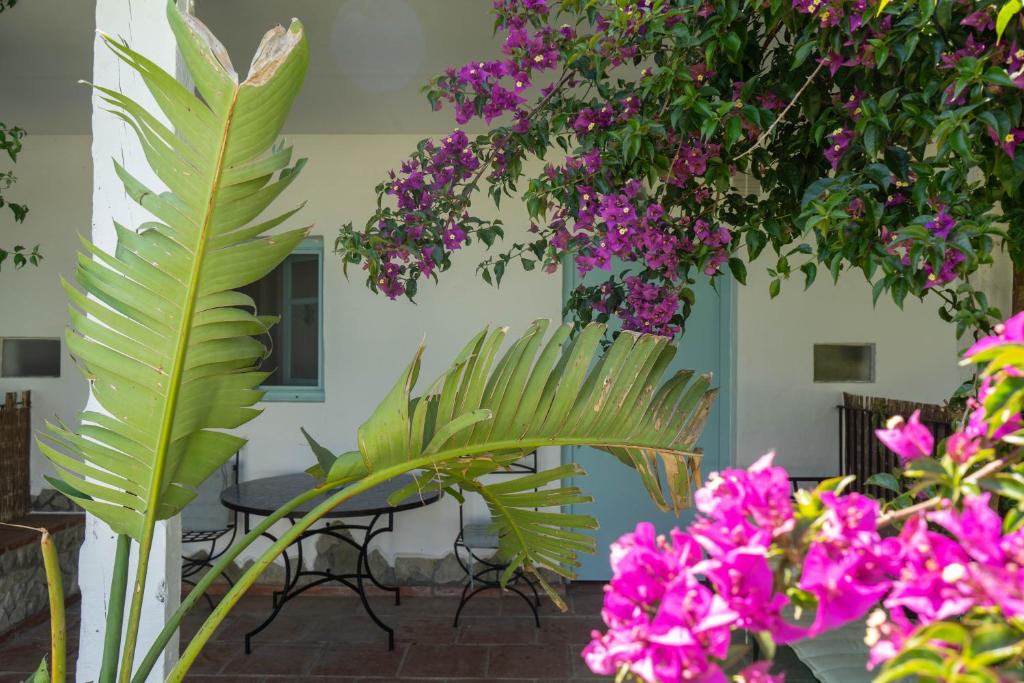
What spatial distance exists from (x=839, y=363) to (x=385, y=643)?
3.10 m

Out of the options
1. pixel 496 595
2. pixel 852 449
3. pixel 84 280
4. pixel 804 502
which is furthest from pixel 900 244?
pixel 496 595

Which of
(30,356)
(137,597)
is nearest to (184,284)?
(137,597)

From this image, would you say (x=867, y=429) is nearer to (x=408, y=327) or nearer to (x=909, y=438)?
(x=408, y=327)

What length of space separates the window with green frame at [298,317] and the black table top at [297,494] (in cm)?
68

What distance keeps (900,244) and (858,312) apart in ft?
12.7

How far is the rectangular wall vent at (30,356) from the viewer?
5219mm

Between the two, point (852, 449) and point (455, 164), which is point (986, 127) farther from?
point (852, 449)

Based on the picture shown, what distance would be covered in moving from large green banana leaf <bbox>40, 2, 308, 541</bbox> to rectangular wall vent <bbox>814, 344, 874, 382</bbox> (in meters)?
4.11

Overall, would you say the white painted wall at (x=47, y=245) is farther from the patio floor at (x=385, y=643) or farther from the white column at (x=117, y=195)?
the white column at (x=117, y=195)

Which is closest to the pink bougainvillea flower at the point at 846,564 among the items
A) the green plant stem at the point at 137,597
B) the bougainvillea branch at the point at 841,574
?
the bougainvillea branch at the point at 841,574

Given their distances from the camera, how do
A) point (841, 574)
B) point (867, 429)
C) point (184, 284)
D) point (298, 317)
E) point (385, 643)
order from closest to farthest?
1. point (841, 574)
2. point (184, 284)
3. point (385, 643)
4. point (867, 429)
5. point (298, 317)

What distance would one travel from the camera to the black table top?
3.91m

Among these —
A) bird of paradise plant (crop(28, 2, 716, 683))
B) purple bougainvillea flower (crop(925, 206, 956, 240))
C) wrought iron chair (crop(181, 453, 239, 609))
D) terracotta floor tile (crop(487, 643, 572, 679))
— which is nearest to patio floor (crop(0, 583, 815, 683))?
terracotta floor tile (crop(487, 643, 572, 679))

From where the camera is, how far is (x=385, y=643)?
418 cm
